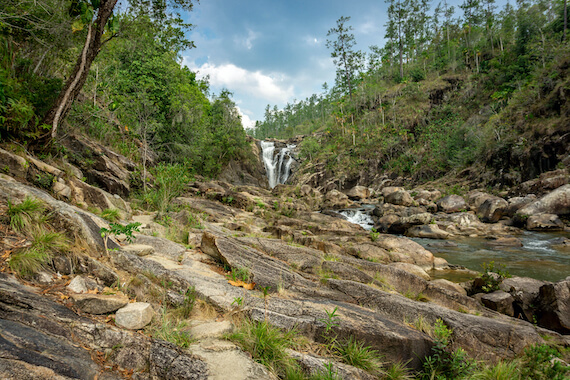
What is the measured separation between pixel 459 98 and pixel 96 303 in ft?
169

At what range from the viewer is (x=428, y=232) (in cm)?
1482

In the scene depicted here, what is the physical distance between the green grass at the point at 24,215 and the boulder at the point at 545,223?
19.4 m

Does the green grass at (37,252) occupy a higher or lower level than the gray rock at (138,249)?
higher

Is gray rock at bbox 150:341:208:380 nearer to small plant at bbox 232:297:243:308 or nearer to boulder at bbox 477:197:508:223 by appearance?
small plant at bbox 232:297:243:308

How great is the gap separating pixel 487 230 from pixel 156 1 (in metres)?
18.2

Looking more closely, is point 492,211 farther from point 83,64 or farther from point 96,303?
point 83,64

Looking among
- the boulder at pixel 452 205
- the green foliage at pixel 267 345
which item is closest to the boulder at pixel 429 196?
the boulder at pixel 452 205

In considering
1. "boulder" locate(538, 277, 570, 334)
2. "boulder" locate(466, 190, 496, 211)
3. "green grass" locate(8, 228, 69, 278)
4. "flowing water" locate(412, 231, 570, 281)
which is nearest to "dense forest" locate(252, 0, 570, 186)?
"boulder" locate(466, 190, 496, 211)

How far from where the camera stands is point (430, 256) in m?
9.98

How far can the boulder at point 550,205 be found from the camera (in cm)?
1422

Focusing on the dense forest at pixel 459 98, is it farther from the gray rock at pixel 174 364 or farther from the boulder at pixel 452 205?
the gray rock at pixel 174 364

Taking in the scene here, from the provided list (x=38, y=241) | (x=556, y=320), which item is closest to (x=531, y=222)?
(x=556, y=320)

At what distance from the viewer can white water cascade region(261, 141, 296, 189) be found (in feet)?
147

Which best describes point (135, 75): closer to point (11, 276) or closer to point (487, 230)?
point (11, 276)
